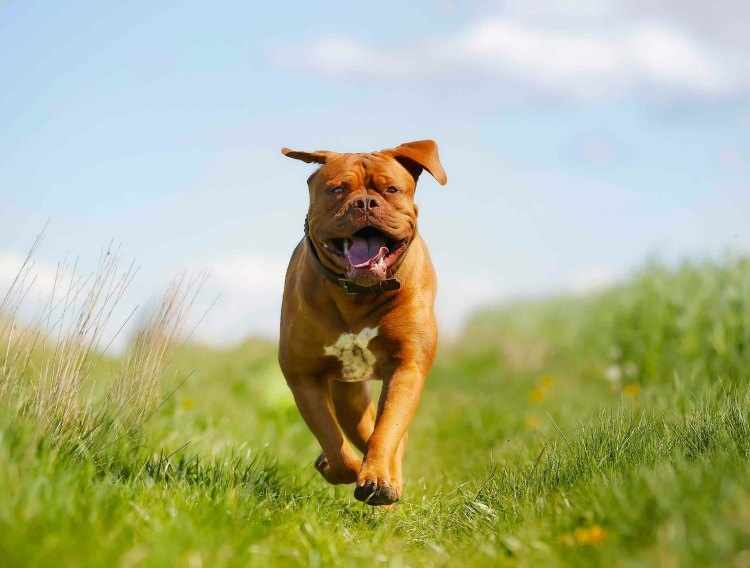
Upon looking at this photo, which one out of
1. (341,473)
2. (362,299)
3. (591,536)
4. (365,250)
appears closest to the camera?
(591,536)

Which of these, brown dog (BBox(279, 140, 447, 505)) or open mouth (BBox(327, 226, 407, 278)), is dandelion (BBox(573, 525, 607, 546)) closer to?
brown dog (BBox(279, 140, 447, 505))

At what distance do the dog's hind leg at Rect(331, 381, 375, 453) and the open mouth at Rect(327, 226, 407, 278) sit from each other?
1.15 m

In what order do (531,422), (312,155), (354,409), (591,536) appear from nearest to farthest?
1. (591,536)
2. (312,155)
3. (354,409)
4. (531,422)

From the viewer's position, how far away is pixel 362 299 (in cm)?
477

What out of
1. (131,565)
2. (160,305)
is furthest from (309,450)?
(131,565)

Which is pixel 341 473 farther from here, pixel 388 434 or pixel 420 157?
pixel 420 157

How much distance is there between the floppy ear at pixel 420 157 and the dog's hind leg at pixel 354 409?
1.36 m

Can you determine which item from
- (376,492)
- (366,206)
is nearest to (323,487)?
(376,492)

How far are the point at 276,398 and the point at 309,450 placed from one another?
125 centimetres

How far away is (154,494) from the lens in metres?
4.07

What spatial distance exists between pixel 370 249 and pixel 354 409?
1.29 meters

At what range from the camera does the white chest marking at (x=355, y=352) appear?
189 inches

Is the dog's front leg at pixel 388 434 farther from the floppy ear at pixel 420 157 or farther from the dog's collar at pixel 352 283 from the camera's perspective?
the floppy ear at pixel 420 157

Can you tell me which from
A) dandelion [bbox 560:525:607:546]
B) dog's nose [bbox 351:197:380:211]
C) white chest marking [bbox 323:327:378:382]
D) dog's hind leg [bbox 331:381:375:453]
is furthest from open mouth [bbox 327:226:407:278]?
dandelion [bbox 560:525:607:546]
